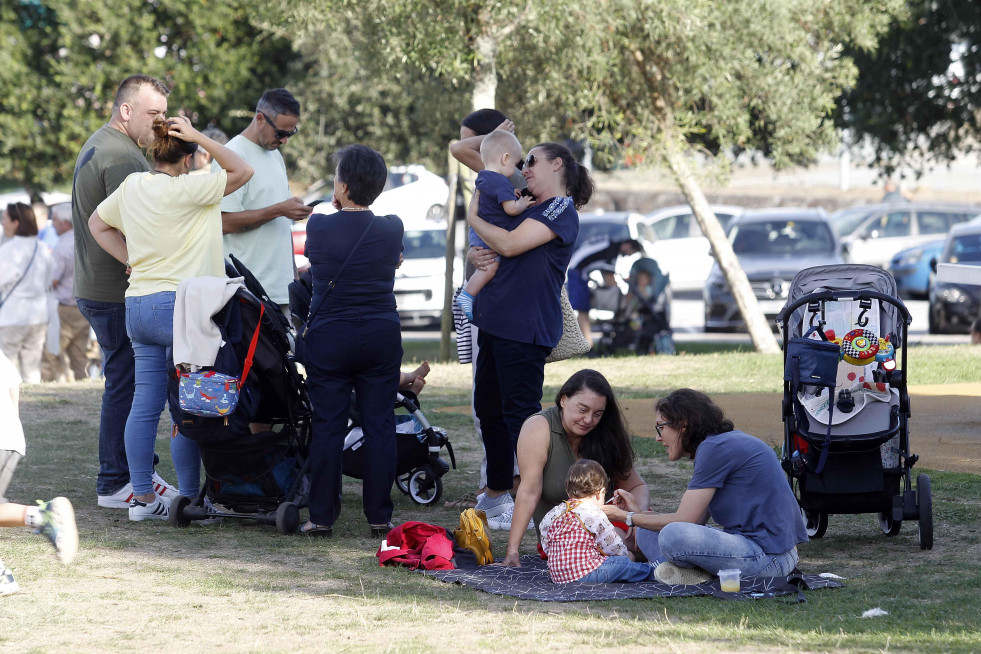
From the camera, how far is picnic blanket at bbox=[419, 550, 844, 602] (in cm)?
527

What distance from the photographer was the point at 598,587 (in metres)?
5.45

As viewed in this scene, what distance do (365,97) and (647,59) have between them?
527 inches

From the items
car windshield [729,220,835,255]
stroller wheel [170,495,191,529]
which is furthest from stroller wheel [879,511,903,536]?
car windshield [729,220,835,255]

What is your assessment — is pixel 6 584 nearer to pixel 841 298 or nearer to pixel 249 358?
pixel 249 358

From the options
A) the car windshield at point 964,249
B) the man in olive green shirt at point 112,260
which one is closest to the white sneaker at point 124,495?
the man in olive green shirt at point 112,260

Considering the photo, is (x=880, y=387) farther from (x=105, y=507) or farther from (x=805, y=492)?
(x=105, y=507)

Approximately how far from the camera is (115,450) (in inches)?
280

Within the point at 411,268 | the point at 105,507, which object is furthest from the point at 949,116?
the point at 105,507

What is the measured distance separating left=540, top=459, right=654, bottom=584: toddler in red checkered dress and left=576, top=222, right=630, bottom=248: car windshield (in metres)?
16.0

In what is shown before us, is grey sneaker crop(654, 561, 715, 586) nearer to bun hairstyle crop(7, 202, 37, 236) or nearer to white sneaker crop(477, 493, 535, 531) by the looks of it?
white sneaker crop(477, 493, 535, 531)

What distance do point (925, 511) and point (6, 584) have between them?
13.3 feet

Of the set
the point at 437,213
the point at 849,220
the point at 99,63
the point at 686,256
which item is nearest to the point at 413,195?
the point at 437,213

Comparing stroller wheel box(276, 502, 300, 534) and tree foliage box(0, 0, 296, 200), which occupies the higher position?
tree foliage box(0, 0, 296, 200)

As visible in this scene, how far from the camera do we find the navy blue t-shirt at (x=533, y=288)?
253 inches
